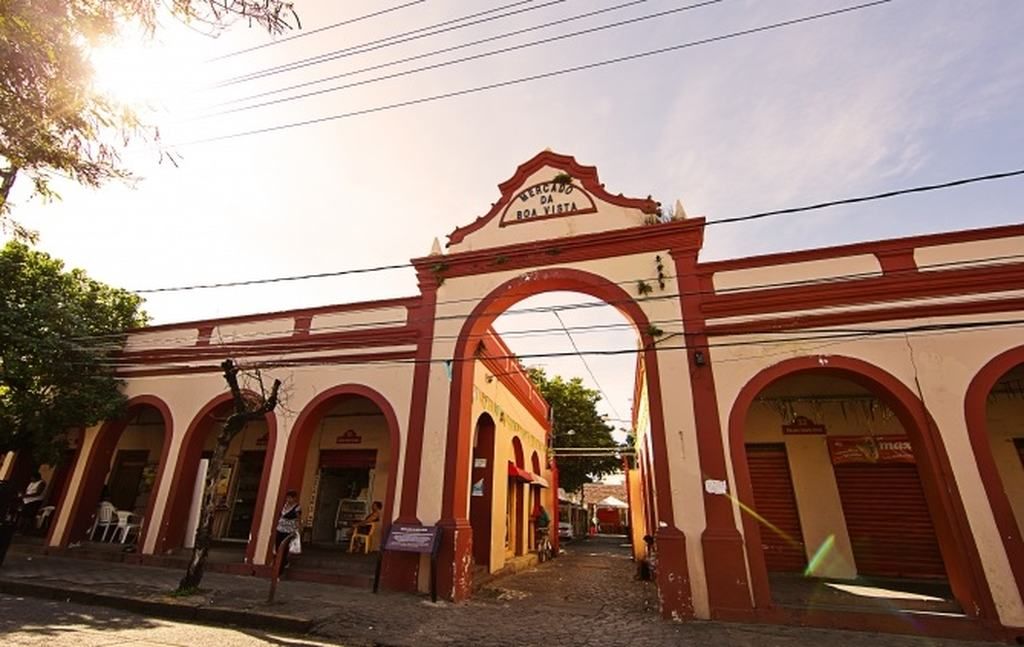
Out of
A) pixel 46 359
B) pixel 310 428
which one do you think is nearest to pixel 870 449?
pixel 310 428

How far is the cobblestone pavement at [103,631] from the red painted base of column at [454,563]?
275 centimetres

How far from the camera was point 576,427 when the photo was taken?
2759 cm

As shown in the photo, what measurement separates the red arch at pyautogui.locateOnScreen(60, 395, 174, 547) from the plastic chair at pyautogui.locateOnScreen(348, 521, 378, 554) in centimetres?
430

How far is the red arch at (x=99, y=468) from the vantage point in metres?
10.9

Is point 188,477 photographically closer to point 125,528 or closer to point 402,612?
point 125,528

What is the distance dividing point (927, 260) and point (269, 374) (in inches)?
509

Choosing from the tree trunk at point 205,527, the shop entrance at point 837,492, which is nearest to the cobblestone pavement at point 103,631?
the tree trunk at point 205,527

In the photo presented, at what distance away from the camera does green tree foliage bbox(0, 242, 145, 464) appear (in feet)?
34.1

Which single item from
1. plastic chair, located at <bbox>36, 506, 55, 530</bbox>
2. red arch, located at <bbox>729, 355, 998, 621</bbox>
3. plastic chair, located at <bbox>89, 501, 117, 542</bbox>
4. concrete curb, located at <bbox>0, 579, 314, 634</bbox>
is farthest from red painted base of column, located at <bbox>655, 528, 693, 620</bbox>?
plastic chair, located at <bbox>36, 506, 55, 530</bbox>

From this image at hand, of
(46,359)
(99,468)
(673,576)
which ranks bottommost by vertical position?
(673,576)

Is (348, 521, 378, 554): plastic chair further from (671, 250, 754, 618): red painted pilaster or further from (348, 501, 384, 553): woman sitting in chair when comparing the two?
(671, 250, 754, 618): red painted pilaster

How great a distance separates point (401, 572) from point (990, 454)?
30.1ft

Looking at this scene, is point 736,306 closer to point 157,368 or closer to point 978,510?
point 978,510

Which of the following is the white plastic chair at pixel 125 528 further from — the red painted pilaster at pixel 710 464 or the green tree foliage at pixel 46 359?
the red painted pilaster at pixel 710 464
